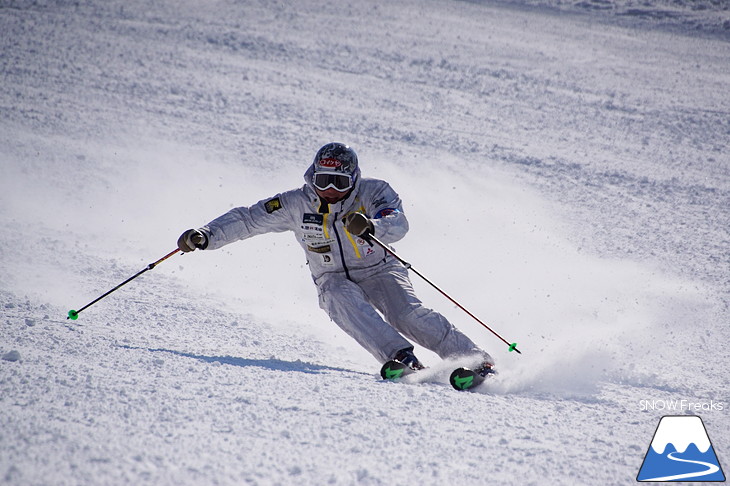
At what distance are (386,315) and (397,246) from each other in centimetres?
326

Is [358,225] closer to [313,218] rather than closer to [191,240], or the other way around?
[313,218]

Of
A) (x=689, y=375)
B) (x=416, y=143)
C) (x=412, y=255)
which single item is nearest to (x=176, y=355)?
(x=689, y=375)

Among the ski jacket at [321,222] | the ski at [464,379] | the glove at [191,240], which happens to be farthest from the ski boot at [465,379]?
the glove at [191,240]

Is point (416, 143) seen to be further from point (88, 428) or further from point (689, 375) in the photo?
point (88, 428)

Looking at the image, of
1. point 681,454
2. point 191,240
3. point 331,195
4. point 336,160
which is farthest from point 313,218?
point 681,454

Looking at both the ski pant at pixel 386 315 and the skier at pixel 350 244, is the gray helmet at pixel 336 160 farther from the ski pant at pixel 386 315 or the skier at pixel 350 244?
the ski pant at pixel 386 315

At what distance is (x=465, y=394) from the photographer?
158 inches

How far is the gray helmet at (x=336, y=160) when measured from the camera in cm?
502

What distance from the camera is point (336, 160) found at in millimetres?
5023

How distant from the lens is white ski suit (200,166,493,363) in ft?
16.2

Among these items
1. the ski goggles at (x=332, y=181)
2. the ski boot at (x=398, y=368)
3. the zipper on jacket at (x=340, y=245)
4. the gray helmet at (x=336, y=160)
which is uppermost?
the gray helmet at (x=336, y=160)

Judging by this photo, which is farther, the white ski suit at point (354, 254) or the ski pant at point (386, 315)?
the white ski suit at point (354, 254)

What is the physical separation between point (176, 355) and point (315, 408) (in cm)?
122

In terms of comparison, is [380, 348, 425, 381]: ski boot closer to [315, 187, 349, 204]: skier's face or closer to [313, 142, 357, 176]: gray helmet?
[315, 187, 349, 204]: skier's face
